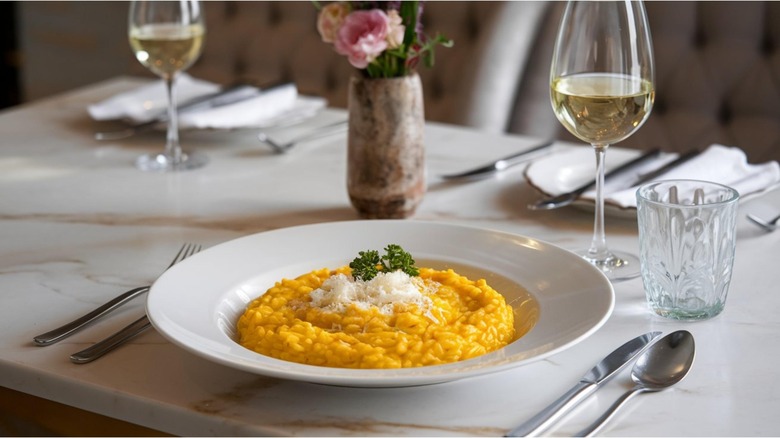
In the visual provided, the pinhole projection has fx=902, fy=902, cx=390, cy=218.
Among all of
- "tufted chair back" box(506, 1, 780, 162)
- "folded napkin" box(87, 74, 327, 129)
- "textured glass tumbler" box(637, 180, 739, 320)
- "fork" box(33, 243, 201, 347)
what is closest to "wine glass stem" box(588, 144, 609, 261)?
"textured glass tumbler" box(637, 180, 739, 320)

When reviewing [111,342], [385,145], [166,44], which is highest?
[166,44]

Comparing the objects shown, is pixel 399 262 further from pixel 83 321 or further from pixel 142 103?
pixel 142 103

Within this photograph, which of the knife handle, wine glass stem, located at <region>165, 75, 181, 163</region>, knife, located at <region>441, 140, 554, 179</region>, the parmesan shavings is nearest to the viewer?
the knife handle

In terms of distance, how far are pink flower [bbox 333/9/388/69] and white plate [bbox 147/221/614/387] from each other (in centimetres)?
23

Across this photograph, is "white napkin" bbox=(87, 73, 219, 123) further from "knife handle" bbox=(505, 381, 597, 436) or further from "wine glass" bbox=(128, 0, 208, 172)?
"knife handle" bbox=(505, 381, 597, 436)

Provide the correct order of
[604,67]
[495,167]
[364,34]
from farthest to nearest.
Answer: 1. [495,167]
2. [364,34]
3. [604,67]

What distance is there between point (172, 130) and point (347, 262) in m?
0.67

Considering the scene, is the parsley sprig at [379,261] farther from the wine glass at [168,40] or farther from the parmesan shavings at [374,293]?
the wine glass at [168,40]

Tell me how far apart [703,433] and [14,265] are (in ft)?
2.78

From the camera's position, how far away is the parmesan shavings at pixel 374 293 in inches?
34.1

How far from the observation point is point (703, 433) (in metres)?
0.75

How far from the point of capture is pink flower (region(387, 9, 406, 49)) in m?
1.19

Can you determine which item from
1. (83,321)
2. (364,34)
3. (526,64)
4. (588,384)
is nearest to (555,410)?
(588,384)

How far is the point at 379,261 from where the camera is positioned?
94 centimetres
